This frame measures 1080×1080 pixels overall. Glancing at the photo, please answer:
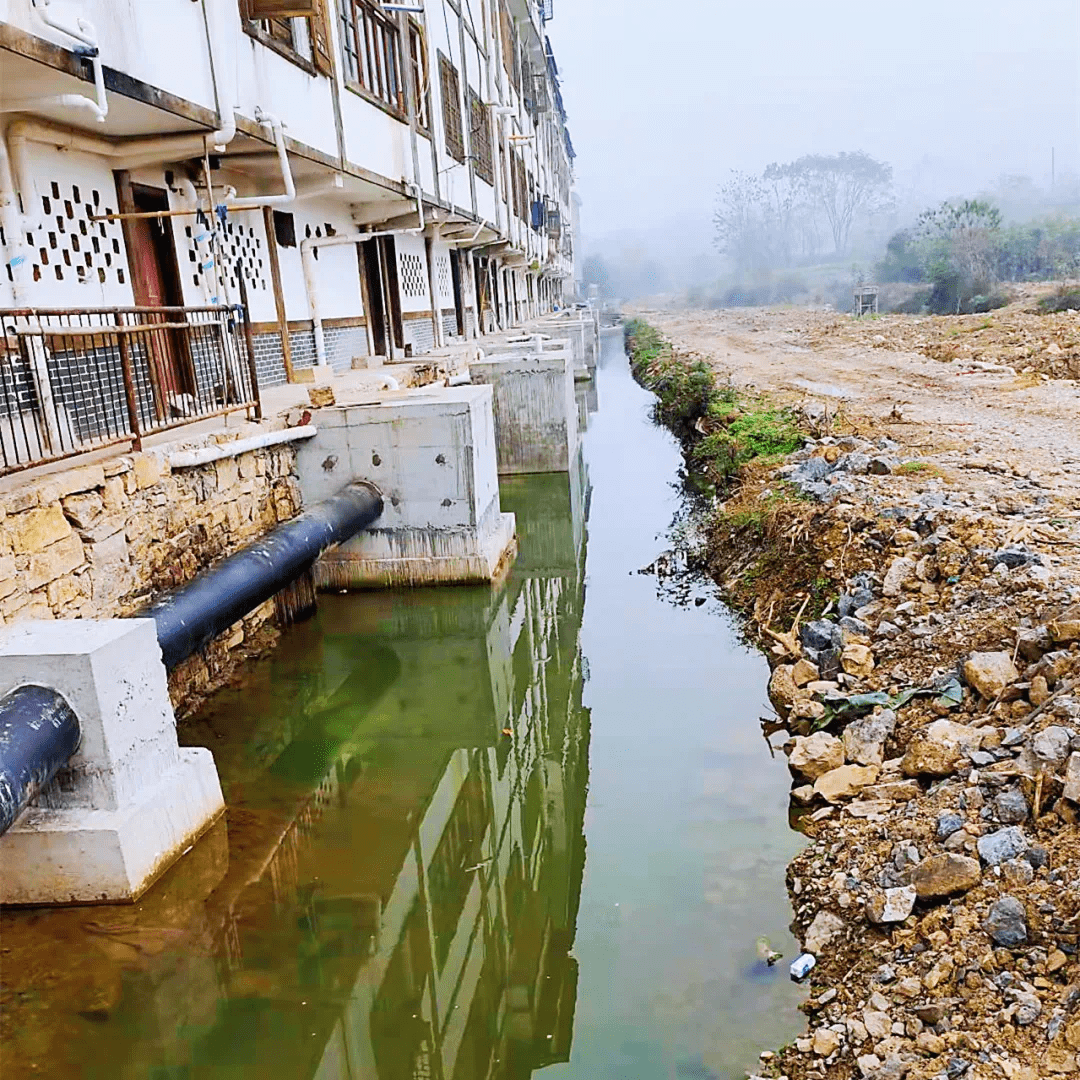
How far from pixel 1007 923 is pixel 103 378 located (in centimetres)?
701

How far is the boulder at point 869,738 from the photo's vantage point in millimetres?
5652

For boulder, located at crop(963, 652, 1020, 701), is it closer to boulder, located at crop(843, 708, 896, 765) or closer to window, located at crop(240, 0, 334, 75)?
boulder, located at crop(843, 708, 896, 765)

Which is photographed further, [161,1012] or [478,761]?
[478,761]

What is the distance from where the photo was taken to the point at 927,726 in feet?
18.1

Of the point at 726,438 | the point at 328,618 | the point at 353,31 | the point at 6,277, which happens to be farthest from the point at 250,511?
the point at 726,438

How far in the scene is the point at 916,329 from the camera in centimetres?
3148

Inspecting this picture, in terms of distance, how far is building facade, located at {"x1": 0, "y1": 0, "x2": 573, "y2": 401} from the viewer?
6.70m

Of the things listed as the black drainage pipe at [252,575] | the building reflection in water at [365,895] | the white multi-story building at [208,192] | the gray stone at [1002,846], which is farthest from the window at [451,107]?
the gray stone at [1002,846]

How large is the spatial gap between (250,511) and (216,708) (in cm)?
170

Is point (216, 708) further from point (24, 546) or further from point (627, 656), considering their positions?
point (627, 656)

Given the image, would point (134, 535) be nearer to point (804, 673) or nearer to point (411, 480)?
point (411, 480)

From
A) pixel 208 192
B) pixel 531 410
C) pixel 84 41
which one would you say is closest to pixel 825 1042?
pixel 84 41

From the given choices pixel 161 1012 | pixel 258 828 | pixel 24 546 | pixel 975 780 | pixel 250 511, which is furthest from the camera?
pixel 250 511

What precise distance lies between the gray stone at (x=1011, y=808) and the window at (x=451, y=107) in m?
14.5
